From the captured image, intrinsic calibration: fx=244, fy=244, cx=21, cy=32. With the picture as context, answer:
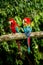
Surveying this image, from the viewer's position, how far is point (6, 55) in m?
5.57

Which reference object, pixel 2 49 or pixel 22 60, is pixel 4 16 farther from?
pixel 22 60

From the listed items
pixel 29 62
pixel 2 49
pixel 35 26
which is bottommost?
pixel 29 62

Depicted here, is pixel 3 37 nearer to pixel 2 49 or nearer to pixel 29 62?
pixel 2 49

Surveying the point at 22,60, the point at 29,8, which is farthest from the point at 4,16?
the point at 22,60

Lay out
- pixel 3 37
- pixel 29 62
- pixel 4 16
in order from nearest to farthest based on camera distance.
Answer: pixel 3 37 → pixel 4 16 → pixel 29 62

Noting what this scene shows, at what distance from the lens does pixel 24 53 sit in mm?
5637

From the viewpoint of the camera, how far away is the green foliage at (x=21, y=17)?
17.7ft

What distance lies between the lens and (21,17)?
223 inches

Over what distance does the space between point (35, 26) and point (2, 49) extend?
899 mm

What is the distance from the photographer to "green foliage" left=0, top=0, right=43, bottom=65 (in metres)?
5.38

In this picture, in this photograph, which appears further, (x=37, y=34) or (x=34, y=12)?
(x=34, y=12)

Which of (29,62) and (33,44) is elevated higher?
(33,44)

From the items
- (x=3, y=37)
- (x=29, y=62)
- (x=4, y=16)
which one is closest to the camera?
(x=3, y=37)

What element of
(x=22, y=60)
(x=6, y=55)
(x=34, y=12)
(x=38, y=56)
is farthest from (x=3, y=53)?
(x=34, y=12)
